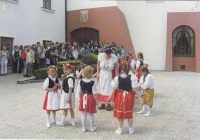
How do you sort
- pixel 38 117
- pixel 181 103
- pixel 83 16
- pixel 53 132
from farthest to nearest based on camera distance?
pixel 83 16 < pixel 181 103 < pixel 38 117 < pixel 53 132

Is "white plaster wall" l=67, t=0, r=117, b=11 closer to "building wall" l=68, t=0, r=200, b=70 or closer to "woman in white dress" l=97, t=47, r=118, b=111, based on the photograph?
"building wall" l=68, t=0, r=200, b=70

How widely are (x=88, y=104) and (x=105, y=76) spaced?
1.86 m

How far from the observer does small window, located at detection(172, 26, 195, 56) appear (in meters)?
19.8

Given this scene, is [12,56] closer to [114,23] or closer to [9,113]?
[114,23]

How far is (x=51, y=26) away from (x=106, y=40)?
13.5ft

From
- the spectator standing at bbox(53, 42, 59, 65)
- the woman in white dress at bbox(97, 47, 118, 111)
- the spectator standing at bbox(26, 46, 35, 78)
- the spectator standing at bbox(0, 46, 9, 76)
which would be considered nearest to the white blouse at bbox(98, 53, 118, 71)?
the woman in white dress at bbox(97, 47, 118, 111)

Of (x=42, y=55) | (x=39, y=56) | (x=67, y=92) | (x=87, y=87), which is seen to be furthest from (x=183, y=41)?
→ (x=87, y=87)

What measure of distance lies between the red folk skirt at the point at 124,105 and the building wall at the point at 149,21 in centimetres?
1563

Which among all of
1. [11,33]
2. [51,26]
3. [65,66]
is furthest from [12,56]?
[65,66]

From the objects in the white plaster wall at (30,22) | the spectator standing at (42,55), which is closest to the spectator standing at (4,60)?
the white plaster wall at (30,22)

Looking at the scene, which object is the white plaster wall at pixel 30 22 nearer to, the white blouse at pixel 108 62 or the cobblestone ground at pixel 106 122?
the cobblestone ground at pixel 106 122

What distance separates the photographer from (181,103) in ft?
25.7

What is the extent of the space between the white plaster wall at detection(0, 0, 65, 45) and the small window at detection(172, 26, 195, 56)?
867 centimetres

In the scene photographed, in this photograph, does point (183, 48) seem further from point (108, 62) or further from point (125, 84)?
point (125, 84)
